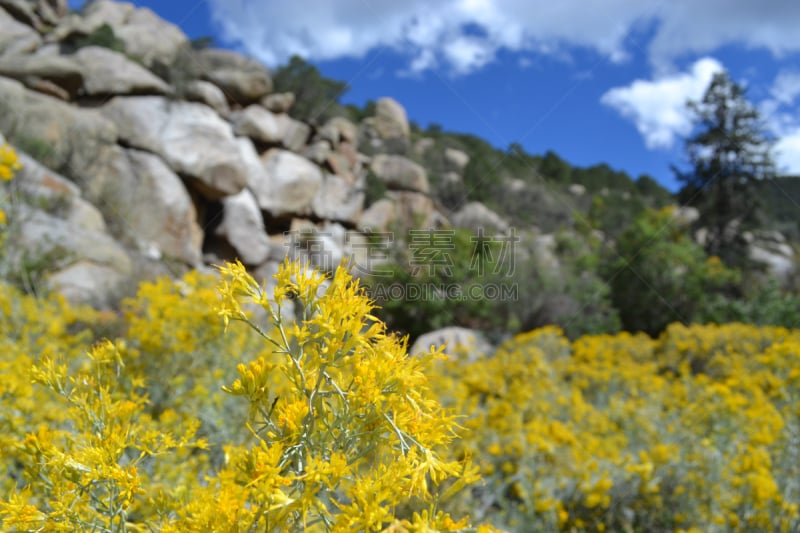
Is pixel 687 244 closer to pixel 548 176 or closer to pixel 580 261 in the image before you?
pixel 580 261

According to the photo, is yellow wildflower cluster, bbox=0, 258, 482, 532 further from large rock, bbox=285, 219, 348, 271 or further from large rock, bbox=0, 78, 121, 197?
large rock, bbox=0, 78, 121, 197

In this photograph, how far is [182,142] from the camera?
12.0 metres

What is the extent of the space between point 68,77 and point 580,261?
12669 mm

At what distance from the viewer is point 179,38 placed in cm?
1903

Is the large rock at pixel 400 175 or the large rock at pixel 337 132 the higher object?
the large rock at pixel 337 132

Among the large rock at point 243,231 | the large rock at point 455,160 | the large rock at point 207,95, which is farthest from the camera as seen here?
the large rock at point 455,160

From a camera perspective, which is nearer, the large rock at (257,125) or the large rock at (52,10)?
the large rock at (257,125)

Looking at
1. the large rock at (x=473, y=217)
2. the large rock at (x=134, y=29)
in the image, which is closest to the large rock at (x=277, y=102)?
the large rock at (x=134, y=29)

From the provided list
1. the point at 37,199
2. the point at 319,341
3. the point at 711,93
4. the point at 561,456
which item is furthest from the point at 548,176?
the point at 319,341

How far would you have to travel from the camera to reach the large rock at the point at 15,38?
1395 centimetres

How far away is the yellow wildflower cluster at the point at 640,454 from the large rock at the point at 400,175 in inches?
563

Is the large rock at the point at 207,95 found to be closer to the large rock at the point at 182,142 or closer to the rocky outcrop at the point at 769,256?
the large rock at the point at 182,142

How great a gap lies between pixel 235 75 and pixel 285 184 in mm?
4639

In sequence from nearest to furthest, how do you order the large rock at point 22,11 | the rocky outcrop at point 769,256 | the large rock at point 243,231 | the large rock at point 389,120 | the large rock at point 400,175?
the large rock at point 243,231
the rocky outcrop at point 769,256
the large rock at point 22,11
the large rock at point 400,175
the large rock at point 389,120
